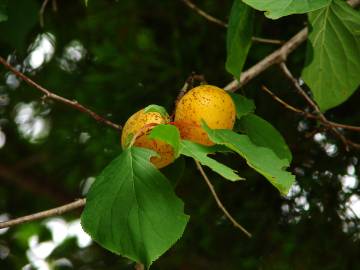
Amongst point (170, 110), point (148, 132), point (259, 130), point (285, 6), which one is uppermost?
point (285, 6)

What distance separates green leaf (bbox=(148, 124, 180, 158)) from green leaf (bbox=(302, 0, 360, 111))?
631mm

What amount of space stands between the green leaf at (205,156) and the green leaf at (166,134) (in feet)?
0.06

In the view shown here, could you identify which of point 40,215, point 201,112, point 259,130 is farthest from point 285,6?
point 40,215

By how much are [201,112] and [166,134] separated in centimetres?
13

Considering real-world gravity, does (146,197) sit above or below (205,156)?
below

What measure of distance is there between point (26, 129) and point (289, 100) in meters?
1.50

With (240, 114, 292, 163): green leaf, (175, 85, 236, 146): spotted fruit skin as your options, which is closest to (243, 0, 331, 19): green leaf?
(175, 85, 236, 146): spotted fruit skin

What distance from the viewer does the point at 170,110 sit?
1948 mm

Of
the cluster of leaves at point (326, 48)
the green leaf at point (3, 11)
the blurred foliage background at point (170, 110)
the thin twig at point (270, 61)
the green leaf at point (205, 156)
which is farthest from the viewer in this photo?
the blurred foliage background at point (170, 110)

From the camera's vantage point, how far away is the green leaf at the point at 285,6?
1.21 m

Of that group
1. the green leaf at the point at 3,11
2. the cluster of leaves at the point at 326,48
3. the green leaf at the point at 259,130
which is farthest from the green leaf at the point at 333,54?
the green leaf at the point at 3,11

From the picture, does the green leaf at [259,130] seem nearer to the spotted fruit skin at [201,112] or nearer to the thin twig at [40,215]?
the spotted fruit skin at [201,112]

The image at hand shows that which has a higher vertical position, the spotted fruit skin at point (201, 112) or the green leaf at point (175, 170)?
the spotted fruit skin at point (201, 112)

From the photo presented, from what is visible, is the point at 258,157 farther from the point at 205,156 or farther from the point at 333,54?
the point at 333,54
